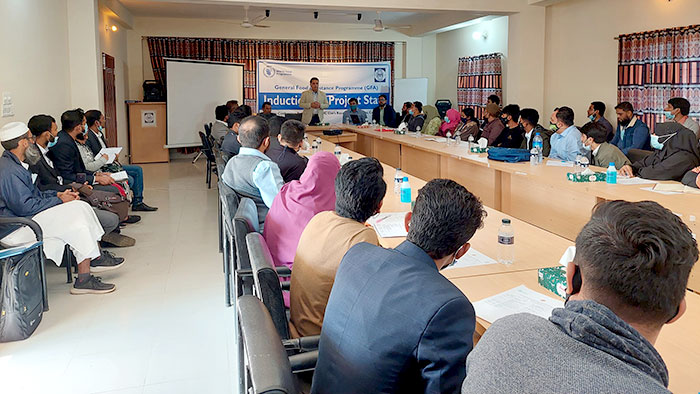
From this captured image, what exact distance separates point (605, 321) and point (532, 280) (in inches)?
52.6

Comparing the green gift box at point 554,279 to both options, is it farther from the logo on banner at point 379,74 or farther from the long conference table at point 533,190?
the logo on banner at point 379,74

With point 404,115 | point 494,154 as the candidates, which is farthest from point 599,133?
point 404,115

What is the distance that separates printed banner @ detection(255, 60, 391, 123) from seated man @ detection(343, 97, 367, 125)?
38.8 inches

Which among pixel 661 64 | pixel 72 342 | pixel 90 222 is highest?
pixel 661 64

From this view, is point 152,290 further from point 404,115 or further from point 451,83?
point 451,83

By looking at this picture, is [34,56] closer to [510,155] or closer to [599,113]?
[510,155]

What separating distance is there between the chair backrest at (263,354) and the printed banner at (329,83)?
1199cm

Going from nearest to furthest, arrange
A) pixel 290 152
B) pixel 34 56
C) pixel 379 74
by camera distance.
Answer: pixel 290 152
pixel 34 56
pixel 379 74

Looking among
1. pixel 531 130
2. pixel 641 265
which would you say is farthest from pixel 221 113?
pixel 641 265

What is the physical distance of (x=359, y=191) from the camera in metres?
2.20

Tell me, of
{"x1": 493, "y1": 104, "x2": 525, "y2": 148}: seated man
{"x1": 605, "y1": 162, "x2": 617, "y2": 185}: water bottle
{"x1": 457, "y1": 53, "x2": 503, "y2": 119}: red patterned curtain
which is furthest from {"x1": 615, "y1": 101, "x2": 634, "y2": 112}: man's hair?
{"x1": 457, "y1": 53, "x2": 503, "y2": 119}: red patterned curtain

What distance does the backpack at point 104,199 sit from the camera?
487 centimetres

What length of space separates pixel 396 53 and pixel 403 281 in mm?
13208

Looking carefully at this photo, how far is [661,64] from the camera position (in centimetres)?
720
